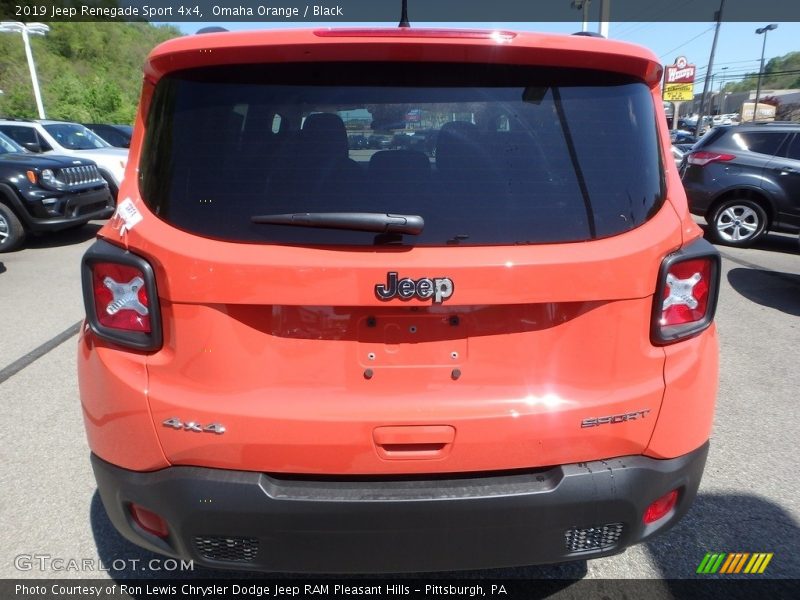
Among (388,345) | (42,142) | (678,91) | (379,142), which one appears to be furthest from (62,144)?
(678,91)

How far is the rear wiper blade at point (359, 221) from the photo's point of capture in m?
A: 1.63

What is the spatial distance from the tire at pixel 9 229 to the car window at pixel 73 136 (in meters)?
3.44

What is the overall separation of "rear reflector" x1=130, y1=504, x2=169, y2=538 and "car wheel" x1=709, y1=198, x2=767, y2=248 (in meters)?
9.51

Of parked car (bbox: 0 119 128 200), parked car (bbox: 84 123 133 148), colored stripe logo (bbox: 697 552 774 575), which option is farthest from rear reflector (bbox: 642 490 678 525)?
parked car (bbox: 84 123 133 148)

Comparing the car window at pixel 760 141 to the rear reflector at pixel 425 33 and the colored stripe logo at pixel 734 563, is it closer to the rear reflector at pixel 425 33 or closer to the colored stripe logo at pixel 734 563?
the colored stripe logo at pixel 734 563

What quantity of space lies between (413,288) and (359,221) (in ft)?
0.78

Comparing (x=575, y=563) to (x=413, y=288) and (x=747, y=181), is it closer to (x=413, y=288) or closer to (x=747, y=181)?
(x=413, y=288)

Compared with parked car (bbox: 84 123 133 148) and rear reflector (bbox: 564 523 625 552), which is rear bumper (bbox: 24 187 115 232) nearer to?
parked car (bbox: 84 123 133 148)

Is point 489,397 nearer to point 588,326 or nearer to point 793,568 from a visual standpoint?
point 588,326

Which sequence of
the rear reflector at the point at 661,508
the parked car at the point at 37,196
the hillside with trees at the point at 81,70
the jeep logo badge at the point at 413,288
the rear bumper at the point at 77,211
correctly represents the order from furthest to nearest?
1. the hillside with trees at the point at 81,70
2. the rear bumper at the point at 77,211
3. the parked car at the point at 37,196
4. the rear reflector at the point at 661,508
5. the jeep logo badge at the point at 413,288

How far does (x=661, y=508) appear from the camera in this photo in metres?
1.91

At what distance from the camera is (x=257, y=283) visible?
1619mm

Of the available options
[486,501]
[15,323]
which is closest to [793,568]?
[486,501]

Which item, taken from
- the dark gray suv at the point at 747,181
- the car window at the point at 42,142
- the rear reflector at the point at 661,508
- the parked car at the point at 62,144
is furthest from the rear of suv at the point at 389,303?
the car window at the point at 42,142
